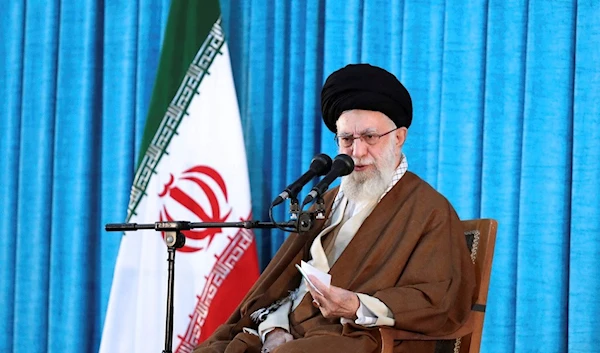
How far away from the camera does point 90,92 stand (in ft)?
15.5

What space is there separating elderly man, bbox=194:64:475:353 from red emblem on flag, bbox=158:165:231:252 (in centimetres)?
85

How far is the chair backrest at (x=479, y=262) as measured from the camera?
2.98 metres

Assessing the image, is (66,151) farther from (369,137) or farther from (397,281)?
(397,281)

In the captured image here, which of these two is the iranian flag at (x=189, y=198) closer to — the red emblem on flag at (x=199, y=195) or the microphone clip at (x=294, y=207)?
the red emblem on flag at (x=199, y=195)

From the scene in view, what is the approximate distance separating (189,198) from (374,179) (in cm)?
127

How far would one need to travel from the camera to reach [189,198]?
4195mm

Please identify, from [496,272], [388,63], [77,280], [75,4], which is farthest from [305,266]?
[75,4]

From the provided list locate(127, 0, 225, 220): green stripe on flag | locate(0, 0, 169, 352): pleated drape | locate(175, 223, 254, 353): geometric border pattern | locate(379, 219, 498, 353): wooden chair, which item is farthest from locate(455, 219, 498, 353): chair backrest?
locate(0, 0, 169, 352): pleated drape

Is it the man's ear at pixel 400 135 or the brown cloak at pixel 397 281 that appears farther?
the man's ear at pixel 400 135

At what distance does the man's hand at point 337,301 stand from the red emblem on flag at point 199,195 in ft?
4.77

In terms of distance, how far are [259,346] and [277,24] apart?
184cm

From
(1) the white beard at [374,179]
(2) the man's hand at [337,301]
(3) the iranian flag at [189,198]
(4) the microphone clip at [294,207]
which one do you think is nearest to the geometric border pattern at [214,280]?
(3) the iranian flag at [189,198]

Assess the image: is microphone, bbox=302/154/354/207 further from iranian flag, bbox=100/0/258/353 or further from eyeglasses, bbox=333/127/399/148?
iranian flag, bbox=100/0/258/353

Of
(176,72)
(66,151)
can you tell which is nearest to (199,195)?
(176,72)
